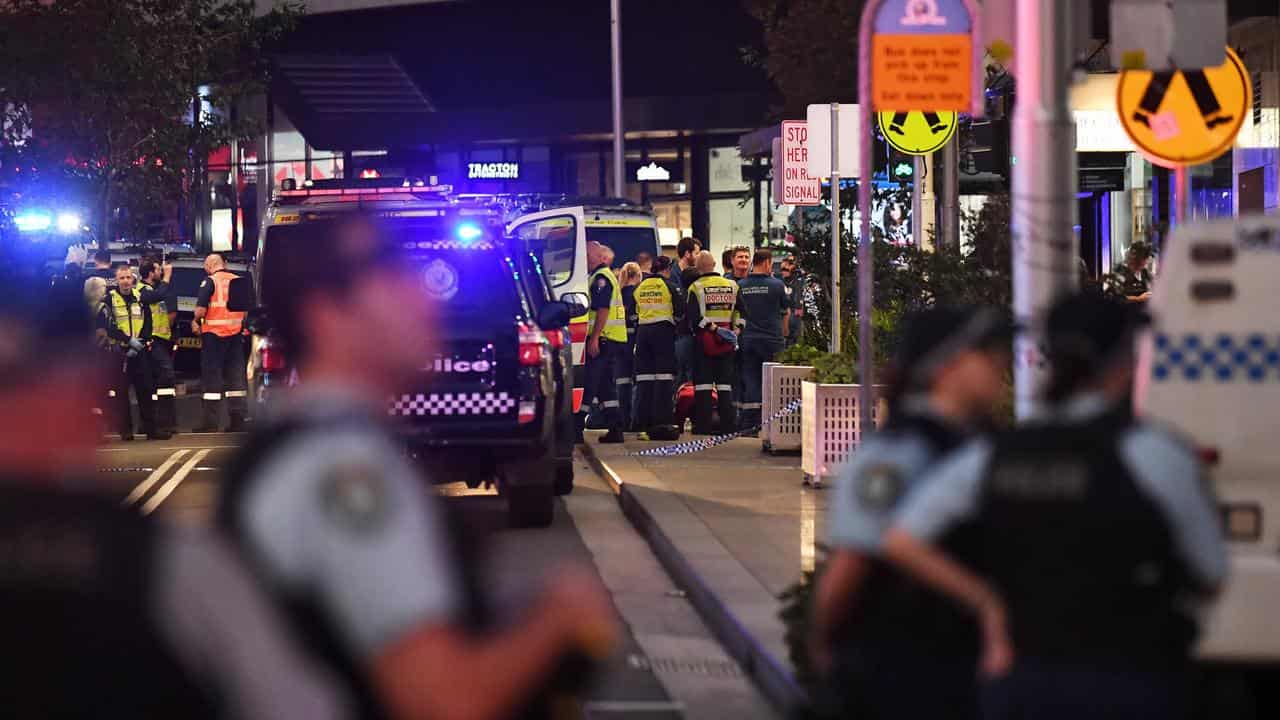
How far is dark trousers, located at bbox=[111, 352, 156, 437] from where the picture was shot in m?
23.4

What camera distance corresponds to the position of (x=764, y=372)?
19.7 metres

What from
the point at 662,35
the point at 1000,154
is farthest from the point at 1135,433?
the point at 662,35

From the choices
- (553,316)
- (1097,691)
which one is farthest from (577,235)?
(1097,691)

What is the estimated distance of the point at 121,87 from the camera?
3778 cm

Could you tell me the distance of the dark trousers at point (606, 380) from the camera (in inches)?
842

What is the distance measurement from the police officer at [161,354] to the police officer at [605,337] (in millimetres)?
4799

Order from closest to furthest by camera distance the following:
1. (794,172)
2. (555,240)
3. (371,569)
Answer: (371,569) < (794,172) < (555,240)

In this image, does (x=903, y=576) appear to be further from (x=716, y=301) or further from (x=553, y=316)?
(x=716, y=301)

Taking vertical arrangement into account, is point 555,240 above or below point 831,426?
above

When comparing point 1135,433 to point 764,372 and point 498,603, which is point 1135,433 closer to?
point 498,603

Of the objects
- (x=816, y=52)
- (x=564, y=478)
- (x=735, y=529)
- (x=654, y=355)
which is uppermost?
(x=816, y=52)

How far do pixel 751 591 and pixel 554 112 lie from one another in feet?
148

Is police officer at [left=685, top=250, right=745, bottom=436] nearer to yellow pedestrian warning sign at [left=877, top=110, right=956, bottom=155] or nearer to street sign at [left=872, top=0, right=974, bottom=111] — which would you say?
yellow pedestrian warning sign at [left=877, top=110, right=956, bottom=155]

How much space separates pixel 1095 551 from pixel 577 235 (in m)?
23.2
